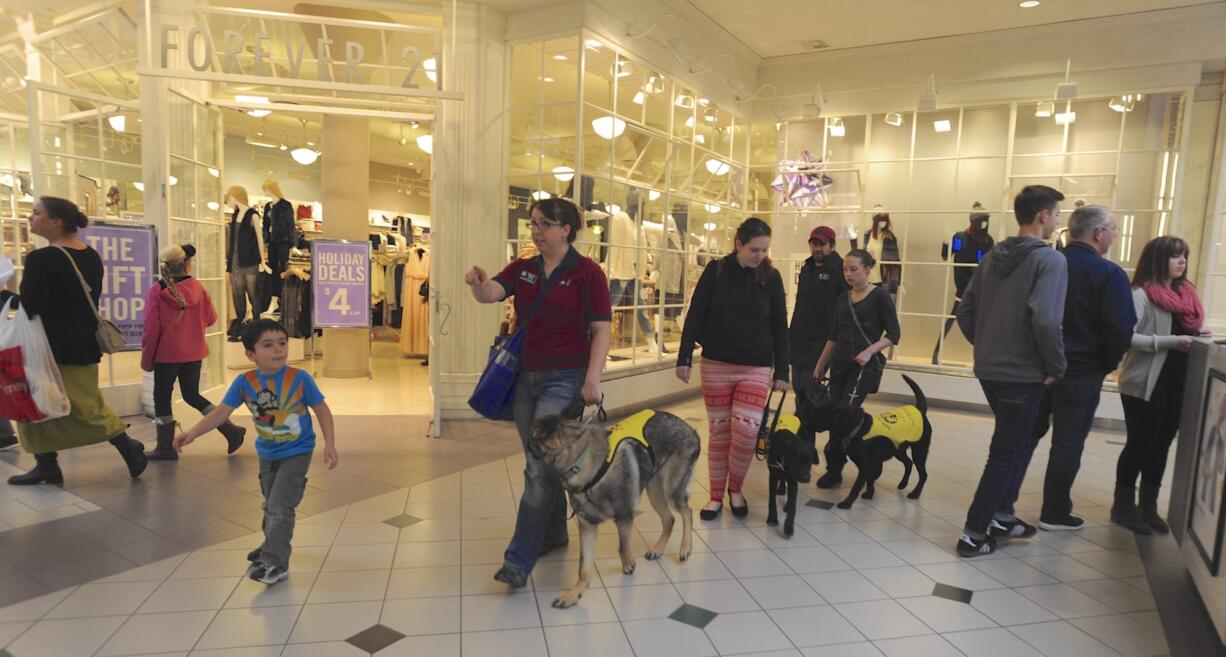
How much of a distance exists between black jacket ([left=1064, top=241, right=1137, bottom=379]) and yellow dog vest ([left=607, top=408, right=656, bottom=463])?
203 cm

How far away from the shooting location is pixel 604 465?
96.4 inches

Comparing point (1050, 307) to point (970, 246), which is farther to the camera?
point (970, 246)

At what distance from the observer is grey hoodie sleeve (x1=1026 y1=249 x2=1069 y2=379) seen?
274 centimetres

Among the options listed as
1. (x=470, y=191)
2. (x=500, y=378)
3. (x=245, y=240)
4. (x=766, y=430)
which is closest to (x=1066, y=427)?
(x=766, y=430)

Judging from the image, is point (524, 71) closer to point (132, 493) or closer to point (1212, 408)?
point (132, 493)

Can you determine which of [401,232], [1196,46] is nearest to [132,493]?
[401,232]

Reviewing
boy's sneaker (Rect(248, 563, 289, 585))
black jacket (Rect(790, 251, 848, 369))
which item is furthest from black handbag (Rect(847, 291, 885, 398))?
boy's sneaker (Rect(248, 563, 289, 585))

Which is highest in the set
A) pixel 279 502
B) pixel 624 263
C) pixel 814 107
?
pixel 814 107

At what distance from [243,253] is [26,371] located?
13.2 ft

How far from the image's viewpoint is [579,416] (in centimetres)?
247

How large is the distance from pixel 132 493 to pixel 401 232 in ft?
23.9

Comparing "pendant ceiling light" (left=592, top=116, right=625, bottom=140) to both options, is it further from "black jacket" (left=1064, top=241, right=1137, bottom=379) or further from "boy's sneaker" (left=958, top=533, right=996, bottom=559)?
"boy's sneaker" (left=958, top=533, right=996, bottom=559)

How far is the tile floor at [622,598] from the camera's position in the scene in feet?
7.38

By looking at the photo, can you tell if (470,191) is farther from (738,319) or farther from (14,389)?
(14,389)
